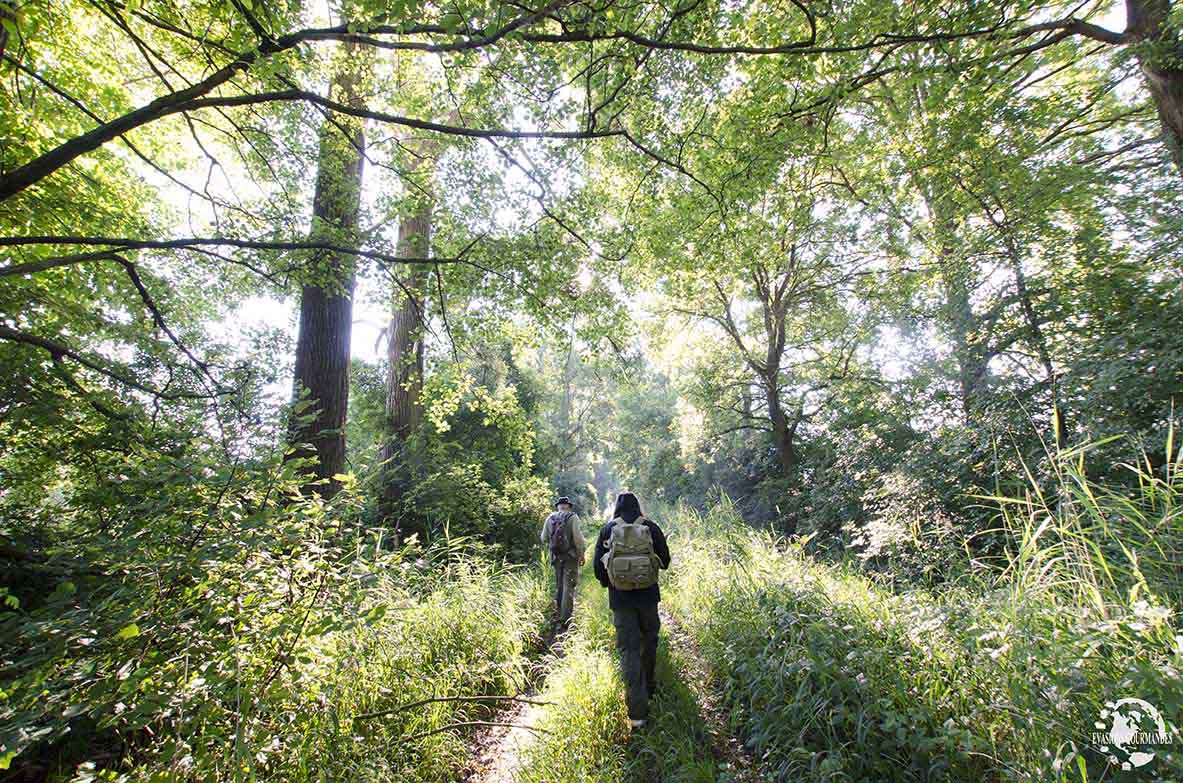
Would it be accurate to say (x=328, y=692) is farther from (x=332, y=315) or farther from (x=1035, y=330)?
(x=1035, y=330)

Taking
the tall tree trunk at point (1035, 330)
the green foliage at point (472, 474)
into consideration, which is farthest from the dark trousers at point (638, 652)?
the tall tree trunk at point (1035, 330)

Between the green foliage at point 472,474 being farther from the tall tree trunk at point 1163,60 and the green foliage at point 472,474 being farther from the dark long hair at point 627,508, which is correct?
the tall tree trunk at point 1163,60

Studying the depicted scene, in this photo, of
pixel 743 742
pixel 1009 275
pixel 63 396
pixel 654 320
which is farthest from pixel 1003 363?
pixel 63 396

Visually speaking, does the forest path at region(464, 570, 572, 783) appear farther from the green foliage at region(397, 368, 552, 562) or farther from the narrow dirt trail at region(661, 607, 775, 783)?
the green foliage at region(397, 368, 552, 562)

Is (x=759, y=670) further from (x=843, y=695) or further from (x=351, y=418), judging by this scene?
(x=351, y=418)

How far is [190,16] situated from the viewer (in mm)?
3713

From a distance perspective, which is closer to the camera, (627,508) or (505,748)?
(505,748)

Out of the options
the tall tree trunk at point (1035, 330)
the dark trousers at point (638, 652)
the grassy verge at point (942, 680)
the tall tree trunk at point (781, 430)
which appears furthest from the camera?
the tall tree trunk at point (781, 430)

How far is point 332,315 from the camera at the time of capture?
5535 mm

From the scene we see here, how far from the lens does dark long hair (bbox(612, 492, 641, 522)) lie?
13.4 ft

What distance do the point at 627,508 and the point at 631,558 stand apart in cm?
50

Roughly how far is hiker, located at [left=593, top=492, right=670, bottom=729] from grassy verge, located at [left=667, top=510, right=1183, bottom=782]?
73 centimetres

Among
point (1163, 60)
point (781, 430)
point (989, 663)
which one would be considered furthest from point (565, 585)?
point (1163, 60)

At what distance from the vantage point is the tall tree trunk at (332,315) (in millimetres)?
4816
